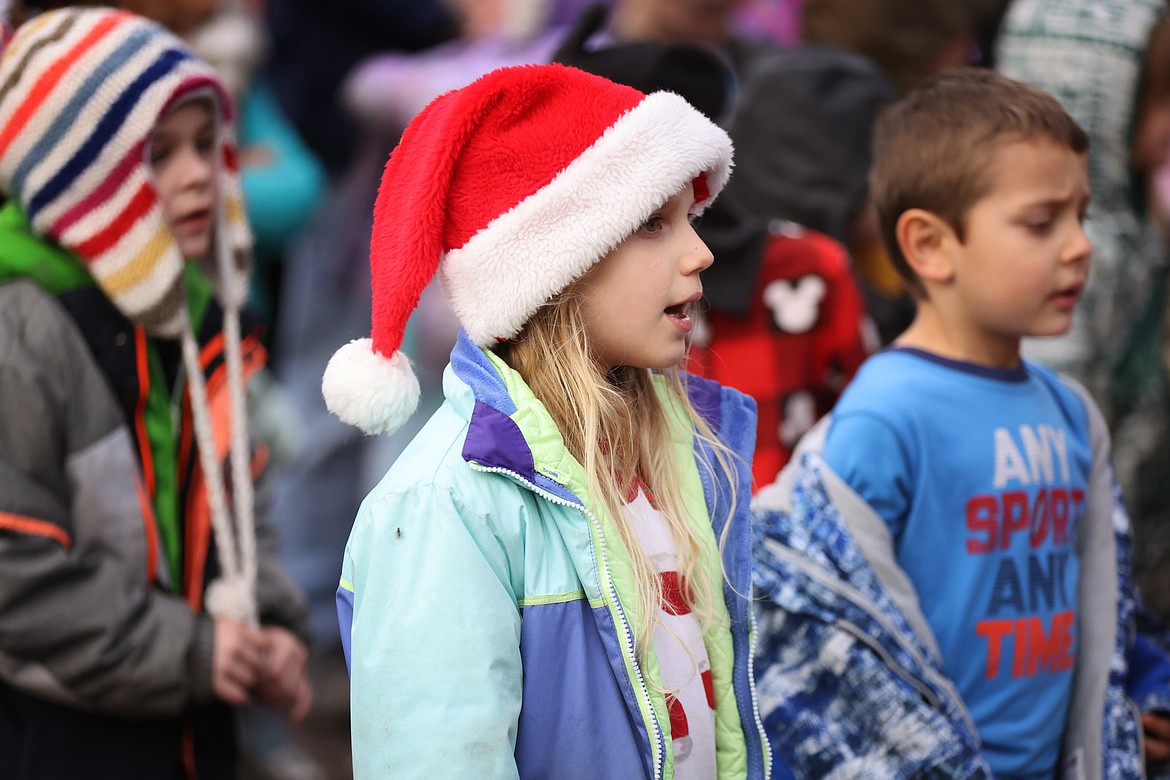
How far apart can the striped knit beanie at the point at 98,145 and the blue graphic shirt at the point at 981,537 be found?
1.38 m

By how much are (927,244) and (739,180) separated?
125cm

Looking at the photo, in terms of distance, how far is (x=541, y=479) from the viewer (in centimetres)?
181

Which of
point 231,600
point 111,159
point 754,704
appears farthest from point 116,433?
point 754,704

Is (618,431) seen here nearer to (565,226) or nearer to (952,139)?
(565,226)

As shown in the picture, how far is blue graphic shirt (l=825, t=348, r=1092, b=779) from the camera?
2.41m

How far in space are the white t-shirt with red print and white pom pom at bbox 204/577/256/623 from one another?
111cm

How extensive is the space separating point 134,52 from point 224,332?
61cm

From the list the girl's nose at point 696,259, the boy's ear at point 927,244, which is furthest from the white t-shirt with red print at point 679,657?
the boy's ear at point 927,244

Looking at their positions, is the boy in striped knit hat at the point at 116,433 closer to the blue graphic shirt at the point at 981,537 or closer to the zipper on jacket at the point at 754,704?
the zipper on jacket at the point at 754,704

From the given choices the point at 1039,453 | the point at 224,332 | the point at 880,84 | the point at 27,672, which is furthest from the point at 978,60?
the point at 27,672

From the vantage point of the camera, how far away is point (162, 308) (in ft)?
8.71

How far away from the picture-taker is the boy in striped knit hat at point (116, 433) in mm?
2463

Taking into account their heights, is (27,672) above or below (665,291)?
below

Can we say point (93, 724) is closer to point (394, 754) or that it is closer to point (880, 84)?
point (394, 754)
